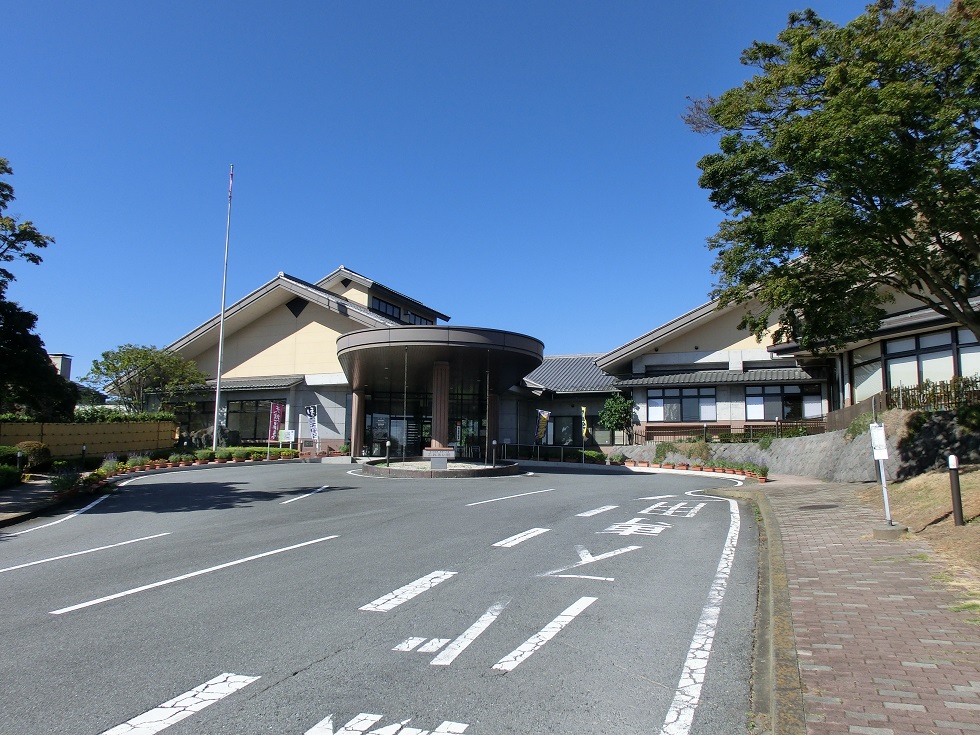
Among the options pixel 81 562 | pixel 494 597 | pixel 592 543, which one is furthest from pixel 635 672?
pixel 81 562

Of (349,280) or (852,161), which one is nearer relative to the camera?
(852,161)

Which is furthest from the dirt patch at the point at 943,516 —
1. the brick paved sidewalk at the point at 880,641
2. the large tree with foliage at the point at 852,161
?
the large tree with foliage at the point at 852,161

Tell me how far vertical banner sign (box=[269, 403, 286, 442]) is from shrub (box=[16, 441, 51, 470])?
46.0 ft

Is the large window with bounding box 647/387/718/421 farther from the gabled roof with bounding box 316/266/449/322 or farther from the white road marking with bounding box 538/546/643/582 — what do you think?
the white road marking with bounding box 538/546/643/582

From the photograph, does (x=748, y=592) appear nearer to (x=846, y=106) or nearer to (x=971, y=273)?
(x=846, y=106)

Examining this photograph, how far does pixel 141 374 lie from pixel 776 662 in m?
39.3

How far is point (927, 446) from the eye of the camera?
49.4 feet

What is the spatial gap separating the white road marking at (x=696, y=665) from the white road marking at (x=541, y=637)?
1.07 meters

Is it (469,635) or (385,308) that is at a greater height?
(385,308)

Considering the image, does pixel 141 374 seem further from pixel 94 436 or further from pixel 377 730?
pixel 377 730

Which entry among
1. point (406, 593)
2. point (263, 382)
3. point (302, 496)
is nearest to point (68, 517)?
point (302, 496)

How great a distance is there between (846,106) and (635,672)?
10.1 m

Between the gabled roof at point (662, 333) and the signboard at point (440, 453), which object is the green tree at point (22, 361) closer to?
the signboard at point (440, 453)

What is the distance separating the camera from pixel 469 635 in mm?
5426
